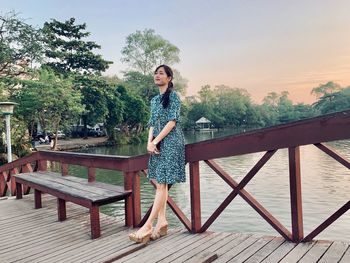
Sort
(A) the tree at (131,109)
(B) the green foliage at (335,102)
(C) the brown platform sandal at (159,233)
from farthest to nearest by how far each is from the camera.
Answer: (B) the green foliage at (335,102), (A) the tree at (131,109), (C) the brown platform sandal at (159,233)

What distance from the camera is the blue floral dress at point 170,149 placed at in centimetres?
281

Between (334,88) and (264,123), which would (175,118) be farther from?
(334,88)

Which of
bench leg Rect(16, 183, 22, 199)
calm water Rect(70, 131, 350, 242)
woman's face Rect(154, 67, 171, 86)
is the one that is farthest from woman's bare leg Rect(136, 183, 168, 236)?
bench leg Rect(16, 183, 22, 199)

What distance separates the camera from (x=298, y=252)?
2342mm

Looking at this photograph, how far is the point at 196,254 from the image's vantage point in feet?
8.24

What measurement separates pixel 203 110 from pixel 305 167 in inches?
1645

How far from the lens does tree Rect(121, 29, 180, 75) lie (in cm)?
3816

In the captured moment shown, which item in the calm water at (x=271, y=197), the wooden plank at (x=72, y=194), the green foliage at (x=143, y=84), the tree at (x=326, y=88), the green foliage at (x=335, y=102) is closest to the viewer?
the wooden plank at (x=72, y=194)

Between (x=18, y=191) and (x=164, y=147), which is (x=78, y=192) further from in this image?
(x=18, y=191)

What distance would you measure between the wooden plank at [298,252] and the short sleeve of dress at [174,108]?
1.30 meters

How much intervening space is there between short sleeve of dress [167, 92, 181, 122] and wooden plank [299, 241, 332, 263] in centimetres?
137

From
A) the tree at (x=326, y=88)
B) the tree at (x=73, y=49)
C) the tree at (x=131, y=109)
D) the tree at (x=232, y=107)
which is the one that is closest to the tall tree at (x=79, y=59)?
the tree at (x=73, y=49)

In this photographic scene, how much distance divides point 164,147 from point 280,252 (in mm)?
1171

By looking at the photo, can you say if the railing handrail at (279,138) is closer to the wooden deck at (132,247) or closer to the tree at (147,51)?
the wooden deck at (132,247)
